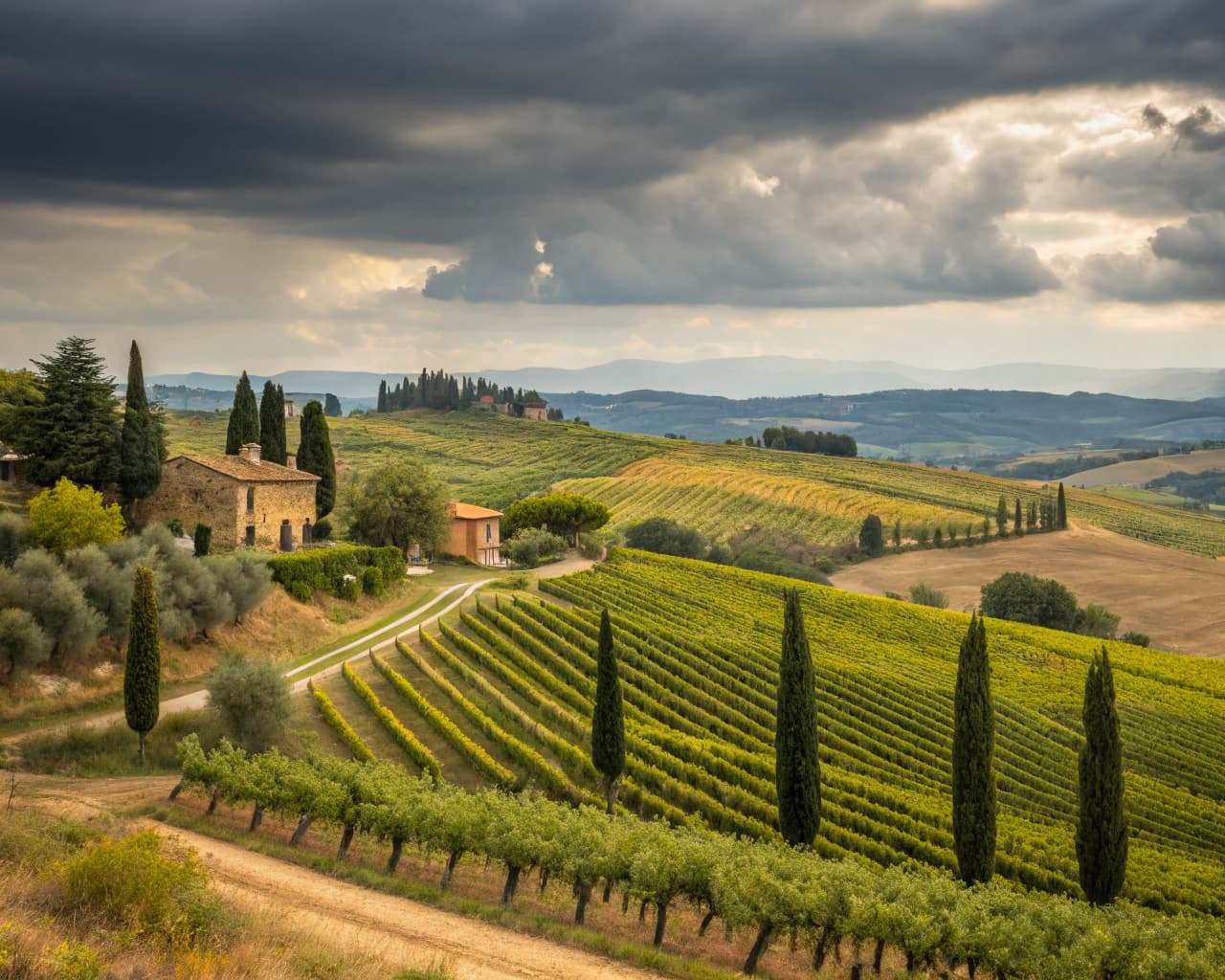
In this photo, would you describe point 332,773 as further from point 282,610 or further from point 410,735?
point 282,610

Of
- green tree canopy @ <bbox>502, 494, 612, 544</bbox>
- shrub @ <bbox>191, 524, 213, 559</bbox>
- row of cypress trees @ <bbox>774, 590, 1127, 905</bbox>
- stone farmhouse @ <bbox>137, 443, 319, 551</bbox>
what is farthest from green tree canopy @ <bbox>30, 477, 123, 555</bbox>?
green tree canopy @ <bbox>502, 494, 612, 544</bbox>

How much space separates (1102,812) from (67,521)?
34617 mm

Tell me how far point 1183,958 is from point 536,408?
178314 millimetres

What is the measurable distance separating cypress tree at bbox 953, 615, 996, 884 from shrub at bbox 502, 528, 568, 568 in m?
40.0

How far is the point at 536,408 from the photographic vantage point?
193m

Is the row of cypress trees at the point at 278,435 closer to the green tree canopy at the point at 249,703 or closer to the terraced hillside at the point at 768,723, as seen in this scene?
the terraced hillside at the point at 768,723

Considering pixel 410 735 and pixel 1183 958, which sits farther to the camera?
pixel 410 735

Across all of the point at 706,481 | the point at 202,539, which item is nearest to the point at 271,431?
the point at 202,539

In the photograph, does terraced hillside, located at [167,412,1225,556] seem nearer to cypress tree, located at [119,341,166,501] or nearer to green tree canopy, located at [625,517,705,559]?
green tree canopy, located at [625,517,705,559]

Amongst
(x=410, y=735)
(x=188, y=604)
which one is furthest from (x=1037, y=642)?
(x=188, y=604)

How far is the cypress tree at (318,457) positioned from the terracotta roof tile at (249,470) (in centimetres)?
212

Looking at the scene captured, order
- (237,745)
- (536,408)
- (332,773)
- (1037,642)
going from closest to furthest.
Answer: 1. (332,773)
2. (237,745)
3. (1037,642)
4. (536,408)

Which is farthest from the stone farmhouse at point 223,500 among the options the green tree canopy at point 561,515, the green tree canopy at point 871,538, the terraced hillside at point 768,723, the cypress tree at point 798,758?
the green tree canopy at point 871,538

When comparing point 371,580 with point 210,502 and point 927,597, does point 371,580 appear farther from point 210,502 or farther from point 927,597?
point 927,597
